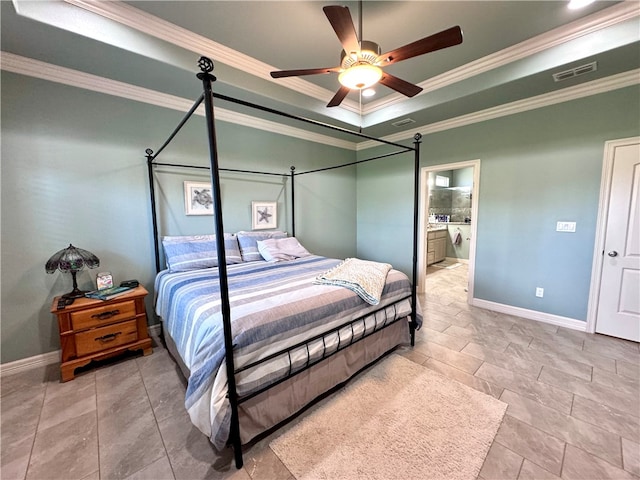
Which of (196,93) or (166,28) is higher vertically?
(166,28)

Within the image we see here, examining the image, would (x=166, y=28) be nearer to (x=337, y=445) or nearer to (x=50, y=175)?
(x=50, y=175)

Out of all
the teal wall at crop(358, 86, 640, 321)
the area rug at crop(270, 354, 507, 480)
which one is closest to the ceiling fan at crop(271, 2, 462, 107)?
the teal wall at crop(358, 86, 640, 321)

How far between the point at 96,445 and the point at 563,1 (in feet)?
14.8

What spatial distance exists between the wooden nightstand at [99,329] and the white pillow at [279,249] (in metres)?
1.33

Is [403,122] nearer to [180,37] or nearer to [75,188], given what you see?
[180,37]

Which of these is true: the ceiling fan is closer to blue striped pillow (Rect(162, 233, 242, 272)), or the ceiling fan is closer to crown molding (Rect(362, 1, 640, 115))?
crown molding (Rect(362, 1, 640, 115))

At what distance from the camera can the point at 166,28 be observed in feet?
7.25

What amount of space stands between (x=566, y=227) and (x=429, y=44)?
9.21ft

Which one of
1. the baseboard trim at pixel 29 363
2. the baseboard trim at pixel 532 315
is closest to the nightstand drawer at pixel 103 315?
the baseboard trim at pixel 29 363

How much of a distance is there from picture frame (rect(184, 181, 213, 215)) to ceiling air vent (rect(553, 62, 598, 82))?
3.89 metres

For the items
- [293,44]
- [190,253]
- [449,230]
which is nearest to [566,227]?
[293,44]

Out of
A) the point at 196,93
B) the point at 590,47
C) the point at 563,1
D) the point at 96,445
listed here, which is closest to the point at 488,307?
the point at 590,47

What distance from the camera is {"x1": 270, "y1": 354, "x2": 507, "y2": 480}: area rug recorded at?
1394 mm

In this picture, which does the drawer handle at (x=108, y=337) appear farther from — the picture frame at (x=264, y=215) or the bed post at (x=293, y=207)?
the bed post at (x=293, y=207)
